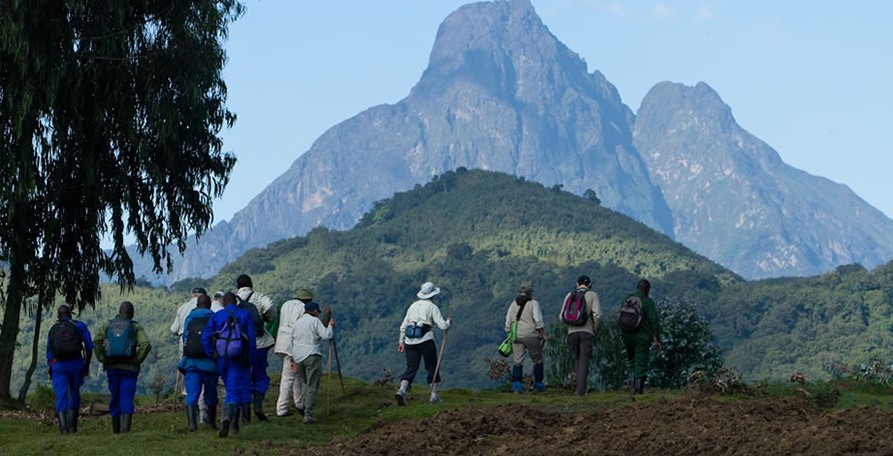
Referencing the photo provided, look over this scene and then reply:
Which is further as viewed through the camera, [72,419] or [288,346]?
[288,346]

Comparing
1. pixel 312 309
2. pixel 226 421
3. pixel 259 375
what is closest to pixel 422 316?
pixel 312 309

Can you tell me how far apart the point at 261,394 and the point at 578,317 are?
16.8ft

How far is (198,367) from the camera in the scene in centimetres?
1770

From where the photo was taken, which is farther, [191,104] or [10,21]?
[191,104]

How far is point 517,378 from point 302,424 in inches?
202

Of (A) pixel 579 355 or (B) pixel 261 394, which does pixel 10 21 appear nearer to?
(B) pixel 261 394

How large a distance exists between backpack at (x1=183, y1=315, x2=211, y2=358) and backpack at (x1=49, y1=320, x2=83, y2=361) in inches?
71.5

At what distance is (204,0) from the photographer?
25.1m

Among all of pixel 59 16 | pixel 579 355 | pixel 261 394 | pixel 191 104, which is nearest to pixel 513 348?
pixel 579 355

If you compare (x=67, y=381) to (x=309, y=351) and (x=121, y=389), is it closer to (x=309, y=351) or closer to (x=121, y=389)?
(x=121, y=389)

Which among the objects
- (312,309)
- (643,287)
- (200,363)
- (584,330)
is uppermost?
(643,287)

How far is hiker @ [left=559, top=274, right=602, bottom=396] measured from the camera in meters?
21.7

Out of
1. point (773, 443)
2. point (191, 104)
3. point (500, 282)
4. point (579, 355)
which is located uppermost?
point (500, 282)

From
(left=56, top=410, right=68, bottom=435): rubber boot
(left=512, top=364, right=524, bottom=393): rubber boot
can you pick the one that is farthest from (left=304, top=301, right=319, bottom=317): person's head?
(left=512, top=364, right=524, bottom=393): rubber boot
